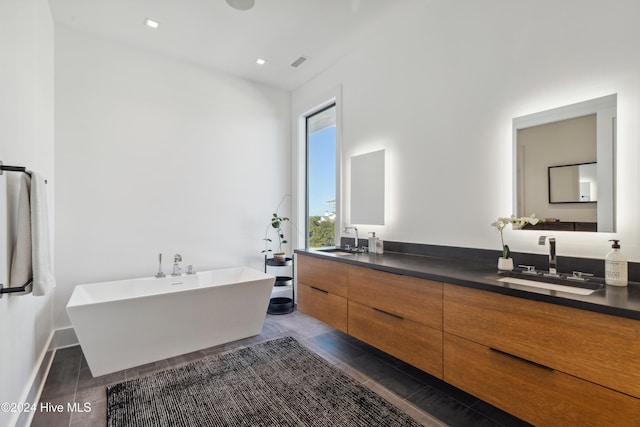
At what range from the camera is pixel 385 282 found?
221 centimetres

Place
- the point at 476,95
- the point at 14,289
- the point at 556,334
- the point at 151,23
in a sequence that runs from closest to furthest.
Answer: the point at 556,334 < the point at 14,289 < the point at 476,95 < the point at 151,23

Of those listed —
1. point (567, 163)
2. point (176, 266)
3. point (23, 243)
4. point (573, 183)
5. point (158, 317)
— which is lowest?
point (158, 317)

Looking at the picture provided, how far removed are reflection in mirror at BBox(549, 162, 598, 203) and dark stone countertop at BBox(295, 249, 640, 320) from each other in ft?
1.69

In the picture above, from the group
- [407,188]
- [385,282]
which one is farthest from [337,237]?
[385,282]

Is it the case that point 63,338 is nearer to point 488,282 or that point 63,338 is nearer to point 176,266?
point 176,266

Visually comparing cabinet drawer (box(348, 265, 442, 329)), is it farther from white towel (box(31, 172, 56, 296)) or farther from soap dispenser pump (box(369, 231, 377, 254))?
white towel (box(31, 172, 56, 296))

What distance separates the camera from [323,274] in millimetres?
2830

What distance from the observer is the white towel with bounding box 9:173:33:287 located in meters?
1.63

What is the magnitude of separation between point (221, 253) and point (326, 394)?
7.63ft

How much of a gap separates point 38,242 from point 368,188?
102 inches

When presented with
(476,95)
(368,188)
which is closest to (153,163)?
(368,188)

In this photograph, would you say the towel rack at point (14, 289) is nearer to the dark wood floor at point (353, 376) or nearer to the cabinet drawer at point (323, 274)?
the dark wood floor at point (353, 376)

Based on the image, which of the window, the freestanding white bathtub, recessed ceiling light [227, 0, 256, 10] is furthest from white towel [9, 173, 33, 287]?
the window

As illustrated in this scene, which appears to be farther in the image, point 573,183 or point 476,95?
point 476,95
